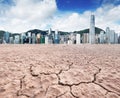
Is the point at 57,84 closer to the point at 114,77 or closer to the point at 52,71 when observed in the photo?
the point at 52,71

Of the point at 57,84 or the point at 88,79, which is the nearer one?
the point at 57,84

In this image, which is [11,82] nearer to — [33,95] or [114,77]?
[33,95]

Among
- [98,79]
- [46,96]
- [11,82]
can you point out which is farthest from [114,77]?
[11,82]

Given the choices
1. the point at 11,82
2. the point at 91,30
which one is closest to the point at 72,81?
the point at 11,82

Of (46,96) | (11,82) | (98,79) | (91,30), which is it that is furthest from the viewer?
(91,30)

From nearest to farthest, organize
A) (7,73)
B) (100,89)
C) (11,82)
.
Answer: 1. (100,89)
2. (11,82)
3. (7,73)

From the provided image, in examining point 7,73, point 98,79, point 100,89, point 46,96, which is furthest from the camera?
point 7,73

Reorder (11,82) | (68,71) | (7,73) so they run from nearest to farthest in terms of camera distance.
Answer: (11,82) < (7,73) < (68,71)

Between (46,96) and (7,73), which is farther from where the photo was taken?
(7,73)

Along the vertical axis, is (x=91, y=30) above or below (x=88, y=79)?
above
